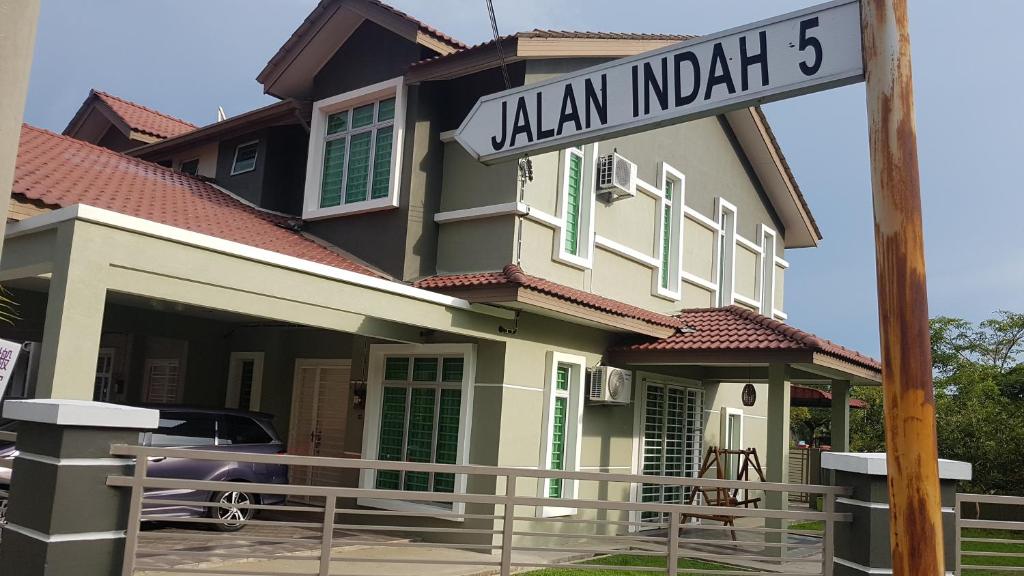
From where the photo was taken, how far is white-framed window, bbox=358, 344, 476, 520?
35.3 feet

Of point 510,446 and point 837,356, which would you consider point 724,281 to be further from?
point 510,446

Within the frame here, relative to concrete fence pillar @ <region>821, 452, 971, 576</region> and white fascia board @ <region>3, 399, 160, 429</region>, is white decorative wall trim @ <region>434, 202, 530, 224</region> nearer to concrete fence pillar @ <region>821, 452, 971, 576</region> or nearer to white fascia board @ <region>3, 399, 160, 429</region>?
concrete fence pillar @ <region>821, 452, 971, 576</region>

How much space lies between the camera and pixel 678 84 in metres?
4.23

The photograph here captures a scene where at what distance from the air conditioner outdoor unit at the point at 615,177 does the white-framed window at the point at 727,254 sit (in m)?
4.08

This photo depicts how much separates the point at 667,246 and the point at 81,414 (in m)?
10.7

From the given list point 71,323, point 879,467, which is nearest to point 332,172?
point 71,323

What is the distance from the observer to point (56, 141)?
488 inches

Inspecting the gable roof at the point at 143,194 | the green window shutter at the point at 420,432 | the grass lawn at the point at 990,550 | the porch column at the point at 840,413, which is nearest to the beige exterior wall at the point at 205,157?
the gable roof at the point at 143,194

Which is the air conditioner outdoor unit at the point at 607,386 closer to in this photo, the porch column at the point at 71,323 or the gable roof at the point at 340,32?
the gable roof at the point at 340,32

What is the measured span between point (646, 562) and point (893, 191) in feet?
Answer: 27.2

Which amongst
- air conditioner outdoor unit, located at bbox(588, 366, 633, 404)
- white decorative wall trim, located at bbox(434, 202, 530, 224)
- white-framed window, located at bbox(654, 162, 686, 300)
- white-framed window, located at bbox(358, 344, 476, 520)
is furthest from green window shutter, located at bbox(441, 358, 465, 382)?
white-framed window, located at bbox(654, 162, 686, 300)

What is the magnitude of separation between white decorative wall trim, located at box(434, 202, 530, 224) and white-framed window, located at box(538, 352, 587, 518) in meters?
1.91

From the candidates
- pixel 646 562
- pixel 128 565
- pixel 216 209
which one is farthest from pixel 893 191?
pixel 216 209

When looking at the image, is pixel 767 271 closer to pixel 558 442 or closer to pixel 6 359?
pixel 558 442
